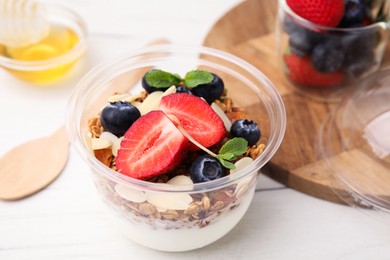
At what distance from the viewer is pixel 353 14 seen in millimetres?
1645

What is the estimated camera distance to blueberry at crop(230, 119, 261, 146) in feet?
4.42

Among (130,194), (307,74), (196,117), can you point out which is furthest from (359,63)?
(130,194)

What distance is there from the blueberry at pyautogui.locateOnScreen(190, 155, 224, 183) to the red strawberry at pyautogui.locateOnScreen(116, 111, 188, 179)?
0.14 ft

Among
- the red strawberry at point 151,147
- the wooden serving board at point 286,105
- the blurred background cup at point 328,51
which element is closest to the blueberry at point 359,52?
the blurred background cup at point 328,51

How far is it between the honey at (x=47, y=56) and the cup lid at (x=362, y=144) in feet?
2.55

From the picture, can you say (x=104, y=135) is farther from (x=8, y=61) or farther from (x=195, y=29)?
(x=195, y=29)

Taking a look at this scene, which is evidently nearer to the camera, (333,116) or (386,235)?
(386,235)

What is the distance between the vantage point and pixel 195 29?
79.4 inches

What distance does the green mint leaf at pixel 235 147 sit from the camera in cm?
129

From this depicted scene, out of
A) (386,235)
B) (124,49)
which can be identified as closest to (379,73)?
(386,235)

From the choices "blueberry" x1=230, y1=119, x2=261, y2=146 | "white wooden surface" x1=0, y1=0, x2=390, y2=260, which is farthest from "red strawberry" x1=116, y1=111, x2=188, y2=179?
"white wooden surface" x1=0, y1=0, x2=390, y2=260

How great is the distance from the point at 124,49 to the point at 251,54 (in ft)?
1.32

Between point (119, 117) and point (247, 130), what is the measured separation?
285 mm

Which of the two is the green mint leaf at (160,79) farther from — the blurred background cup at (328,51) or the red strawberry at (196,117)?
the blurred background cup at (328,51)
